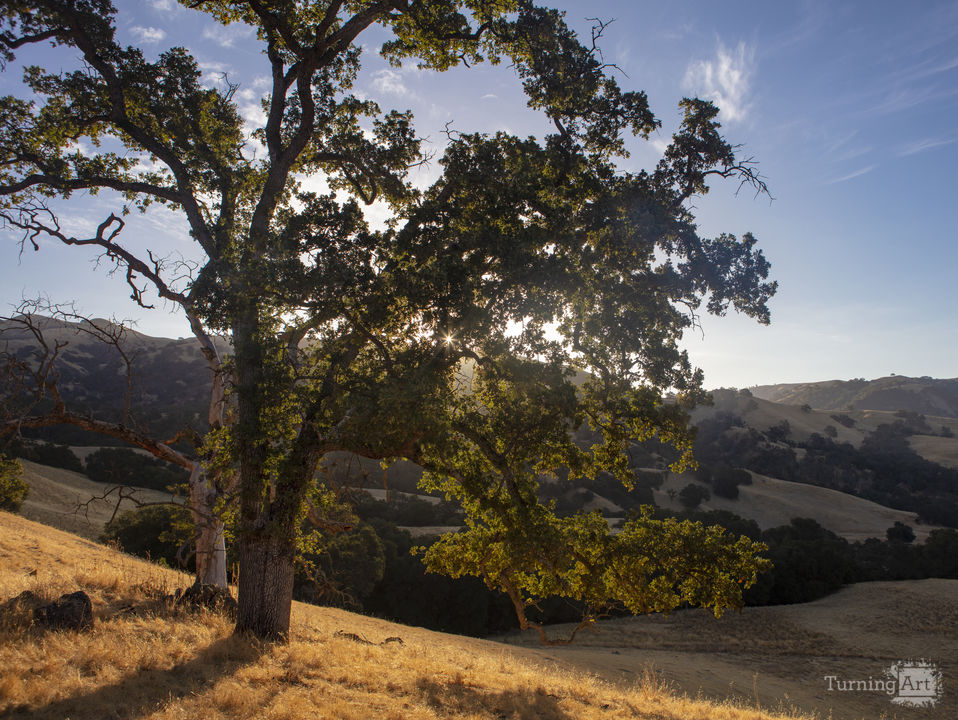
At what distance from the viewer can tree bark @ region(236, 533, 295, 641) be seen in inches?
392

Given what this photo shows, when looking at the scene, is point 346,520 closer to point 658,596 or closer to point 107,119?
point 658,596

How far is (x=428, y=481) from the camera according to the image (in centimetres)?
1023

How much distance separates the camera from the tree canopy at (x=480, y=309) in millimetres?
8898

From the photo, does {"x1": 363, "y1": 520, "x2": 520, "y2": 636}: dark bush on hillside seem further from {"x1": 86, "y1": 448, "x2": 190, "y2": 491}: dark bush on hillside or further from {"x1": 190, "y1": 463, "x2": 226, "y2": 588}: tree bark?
{"x1": 86, "y1": 448, "x2": 190, "y2": 491}: dark bush on hillside

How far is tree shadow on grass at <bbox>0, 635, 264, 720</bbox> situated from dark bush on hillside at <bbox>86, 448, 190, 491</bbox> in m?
43.1

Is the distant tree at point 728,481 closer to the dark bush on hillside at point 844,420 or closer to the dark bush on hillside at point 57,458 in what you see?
the dark bush on hillside at point 844,420

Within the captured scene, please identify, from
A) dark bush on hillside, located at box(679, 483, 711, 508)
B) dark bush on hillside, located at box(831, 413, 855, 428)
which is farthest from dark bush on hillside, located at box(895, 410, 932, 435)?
dark bush on hillside, located at box(679, 483, 711, 508)

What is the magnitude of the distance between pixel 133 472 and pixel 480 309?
48851 millimetres

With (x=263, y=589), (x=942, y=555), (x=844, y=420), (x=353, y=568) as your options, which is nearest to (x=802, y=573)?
(x=942, y=555)

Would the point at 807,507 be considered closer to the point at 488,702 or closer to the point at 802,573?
the point at 802,573

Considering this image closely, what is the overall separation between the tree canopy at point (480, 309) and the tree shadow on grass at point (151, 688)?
4.25 ft

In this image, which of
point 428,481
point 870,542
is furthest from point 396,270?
point 870,542

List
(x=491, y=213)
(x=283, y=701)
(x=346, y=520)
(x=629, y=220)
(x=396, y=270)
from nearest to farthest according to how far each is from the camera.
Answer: (x=283, y=701) → (x=396, y=270) → (x=491, y=213) → (x=629, y=220) → (x=346, y=520)

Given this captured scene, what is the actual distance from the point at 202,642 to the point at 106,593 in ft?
12.7
